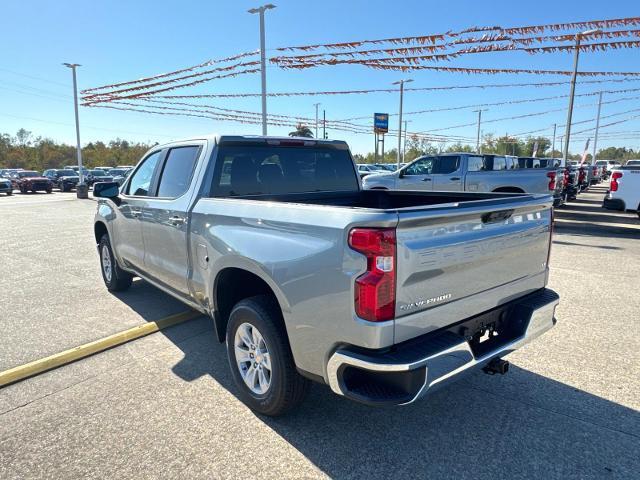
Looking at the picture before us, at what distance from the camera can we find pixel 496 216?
2631 millimetres

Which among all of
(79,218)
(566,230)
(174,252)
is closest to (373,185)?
(566,230)

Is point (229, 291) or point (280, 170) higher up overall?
point (280, 170)

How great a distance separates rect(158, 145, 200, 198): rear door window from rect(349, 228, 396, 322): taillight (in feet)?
7.38

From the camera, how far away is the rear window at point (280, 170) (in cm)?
366

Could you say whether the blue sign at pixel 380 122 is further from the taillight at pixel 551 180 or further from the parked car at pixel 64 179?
the taillight at pixel 551 180

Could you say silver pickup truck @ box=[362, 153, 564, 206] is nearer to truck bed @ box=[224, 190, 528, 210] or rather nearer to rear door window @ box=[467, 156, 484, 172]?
rear door window @ box=[467, 156, 484, 172]

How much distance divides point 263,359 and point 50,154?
9001 centimetres

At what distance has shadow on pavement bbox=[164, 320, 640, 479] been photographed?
2.43 meters

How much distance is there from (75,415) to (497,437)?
280cm

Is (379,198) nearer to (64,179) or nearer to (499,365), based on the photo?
(499,365)

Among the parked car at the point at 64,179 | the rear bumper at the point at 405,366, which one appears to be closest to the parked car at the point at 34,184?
the parked car at the point at 64,179

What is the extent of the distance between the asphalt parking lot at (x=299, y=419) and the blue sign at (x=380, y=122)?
34.3 m

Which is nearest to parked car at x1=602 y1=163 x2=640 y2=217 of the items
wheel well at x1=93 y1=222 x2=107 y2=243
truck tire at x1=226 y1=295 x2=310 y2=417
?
truck tire at x1=226 y1=295 x2=310 y2=417

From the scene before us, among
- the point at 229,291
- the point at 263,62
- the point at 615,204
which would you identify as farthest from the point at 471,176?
the point at 229,291
